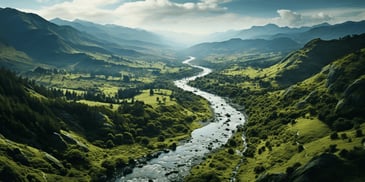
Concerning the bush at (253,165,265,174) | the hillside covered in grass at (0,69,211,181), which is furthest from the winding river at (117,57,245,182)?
the bush at (253,165,265,174)

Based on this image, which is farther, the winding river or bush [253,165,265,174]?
the winding river

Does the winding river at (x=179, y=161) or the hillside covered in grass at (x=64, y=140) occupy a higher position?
the hillside covered in grass at (x=64, y=140)

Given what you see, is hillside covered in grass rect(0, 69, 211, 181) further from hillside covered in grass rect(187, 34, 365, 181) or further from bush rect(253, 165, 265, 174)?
bush rect(253, 165, 265, 174)

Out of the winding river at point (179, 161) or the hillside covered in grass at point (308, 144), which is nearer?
the hillside covered in grass at point (308, 144)

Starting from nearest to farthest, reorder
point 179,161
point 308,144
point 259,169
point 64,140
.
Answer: point 259,169, point 308,144, point 179,161, point 64,140

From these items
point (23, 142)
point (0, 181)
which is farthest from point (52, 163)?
point (0, 181)

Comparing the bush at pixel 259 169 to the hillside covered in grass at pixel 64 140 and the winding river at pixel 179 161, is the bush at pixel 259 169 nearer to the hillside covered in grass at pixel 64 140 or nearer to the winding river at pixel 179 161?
the winding river at pixel 179 161

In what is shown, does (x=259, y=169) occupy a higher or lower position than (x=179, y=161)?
higher

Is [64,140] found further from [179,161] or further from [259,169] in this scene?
[259,169]

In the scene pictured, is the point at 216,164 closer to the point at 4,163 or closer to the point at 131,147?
the point at 131,147

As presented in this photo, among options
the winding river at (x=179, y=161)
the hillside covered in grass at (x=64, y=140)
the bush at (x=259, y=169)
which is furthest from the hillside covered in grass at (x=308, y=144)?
the hillside covered in grass at (x=64, y=140)

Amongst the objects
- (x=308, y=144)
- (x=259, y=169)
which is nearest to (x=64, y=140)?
(x=259, y=169)
